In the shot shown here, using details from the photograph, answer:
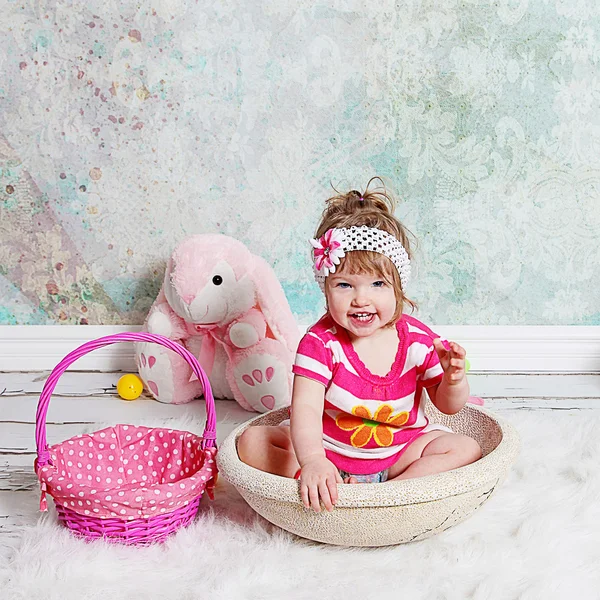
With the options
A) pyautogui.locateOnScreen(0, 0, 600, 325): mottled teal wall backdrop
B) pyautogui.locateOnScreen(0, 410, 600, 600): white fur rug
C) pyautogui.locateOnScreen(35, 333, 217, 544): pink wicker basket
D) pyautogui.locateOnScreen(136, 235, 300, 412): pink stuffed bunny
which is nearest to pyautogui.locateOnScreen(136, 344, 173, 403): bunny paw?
pyautogui.locateOnScreen(136, 235, 300, 412): pink stuffed bunny

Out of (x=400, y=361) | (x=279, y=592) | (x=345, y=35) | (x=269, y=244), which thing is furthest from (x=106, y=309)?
(x=279, y=592)

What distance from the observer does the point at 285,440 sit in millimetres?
1370

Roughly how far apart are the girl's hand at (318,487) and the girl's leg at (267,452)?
164mm

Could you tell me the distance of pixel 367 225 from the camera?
1.32 m

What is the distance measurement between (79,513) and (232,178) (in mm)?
1106

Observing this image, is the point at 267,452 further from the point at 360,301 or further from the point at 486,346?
the point at 486,346

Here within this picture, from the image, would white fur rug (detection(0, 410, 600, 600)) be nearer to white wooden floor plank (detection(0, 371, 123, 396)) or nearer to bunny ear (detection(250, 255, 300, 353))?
bunny ear (detection(250, 255, 300, 353))

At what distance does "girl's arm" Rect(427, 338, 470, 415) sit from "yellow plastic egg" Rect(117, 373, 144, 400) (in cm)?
90

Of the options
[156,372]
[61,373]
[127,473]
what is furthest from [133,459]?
[156,372]

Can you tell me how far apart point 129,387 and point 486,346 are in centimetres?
98

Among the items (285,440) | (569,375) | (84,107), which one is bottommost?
(569,375)

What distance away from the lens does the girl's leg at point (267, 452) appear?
132 cm

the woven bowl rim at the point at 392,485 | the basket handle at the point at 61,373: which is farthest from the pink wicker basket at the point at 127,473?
the woven bowl rim at the point at 392,485

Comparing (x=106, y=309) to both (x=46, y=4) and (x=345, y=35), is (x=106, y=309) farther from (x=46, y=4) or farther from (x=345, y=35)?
(x=345, y=35)
